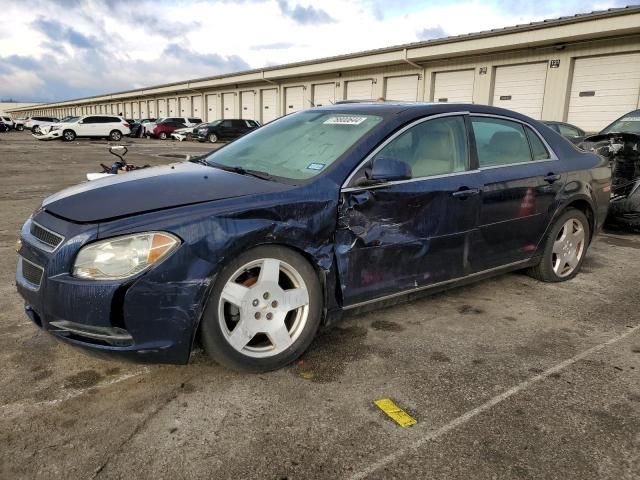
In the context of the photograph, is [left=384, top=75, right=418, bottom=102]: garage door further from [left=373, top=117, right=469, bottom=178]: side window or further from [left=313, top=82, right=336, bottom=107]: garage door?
[left=373, top=117, right=469, bottom=178]: side window

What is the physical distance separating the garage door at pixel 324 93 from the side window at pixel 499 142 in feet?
83.4

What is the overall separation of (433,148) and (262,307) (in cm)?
165

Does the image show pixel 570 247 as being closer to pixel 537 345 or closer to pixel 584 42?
pixel 537 345

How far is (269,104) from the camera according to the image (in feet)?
116

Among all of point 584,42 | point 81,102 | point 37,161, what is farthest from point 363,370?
point 81,102

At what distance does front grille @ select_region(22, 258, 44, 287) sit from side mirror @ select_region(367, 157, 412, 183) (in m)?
1.84

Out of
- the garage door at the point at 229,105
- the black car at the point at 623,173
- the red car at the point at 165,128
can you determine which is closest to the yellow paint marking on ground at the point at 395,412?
the black car at the point at 623,173

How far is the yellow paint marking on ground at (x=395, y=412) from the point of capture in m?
2.39

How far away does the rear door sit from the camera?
12.1 feet

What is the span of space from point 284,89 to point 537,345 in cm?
3245

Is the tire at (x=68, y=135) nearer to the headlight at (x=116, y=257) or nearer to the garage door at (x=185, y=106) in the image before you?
the garage door at (x=185, y=106)

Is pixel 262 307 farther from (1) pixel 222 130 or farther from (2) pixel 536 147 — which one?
(1) pixel 222 130

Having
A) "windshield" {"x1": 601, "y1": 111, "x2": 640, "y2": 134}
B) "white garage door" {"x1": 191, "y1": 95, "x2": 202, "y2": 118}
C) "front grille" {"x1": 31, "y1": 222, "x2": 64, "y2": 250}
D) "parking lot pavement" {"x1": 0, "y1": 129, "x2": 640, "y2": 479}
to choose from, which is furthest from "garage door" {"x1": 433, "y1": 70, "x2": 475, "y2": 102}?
"white garage door" {"x1": 191, "y1": 95, "x2": 202, "y2": 118}

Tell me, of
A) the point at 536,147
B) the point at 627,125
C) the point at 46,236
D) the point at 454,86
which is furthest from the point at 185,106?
the point at 46,236
